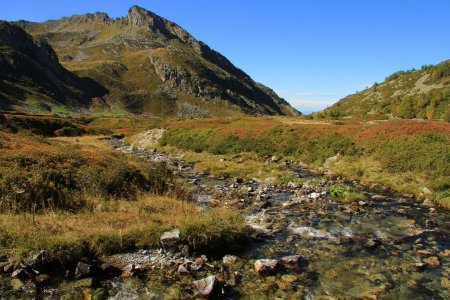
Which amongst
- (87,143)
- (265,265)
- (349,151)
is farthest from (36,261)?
(87,143)

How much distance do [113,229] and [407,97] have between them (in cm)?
9380

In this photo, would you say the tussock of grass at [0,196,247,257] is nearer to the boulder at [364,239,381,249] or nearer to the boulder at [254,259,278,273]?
the boulder at [254,259,278,273]

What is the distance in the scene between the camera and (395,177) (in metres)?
28.8

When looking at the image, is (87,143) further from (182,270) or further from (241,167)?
(182,270)

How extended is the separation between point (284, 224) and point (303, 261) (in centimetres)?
431

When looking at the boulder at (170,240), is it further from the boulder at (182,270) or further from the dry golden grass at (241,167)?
the dry golden grass at (241,167)

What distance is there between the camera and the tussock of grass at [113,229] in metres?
11.8

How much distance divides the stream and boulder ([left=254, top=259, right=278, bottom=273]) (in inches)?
7.5

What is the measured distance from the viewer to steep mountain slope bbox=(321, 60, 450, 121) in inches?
3174

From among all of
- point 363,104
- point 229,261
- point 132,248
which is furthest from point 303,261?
point 363,104

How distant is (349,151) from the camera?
36.9 m

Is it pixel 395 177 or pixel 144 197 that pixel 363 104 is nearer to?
pixel 395 177

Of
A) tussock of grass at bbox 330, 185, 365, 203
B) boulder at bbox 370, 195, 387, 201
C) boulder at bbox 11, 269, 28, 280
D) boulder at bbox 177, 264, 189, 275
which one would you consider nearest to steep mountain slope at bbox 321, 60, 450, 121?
boulder at bbox 370, 195, 387, 201

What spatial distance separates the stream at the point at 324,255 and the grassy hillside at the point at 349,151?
5734 millimetres
